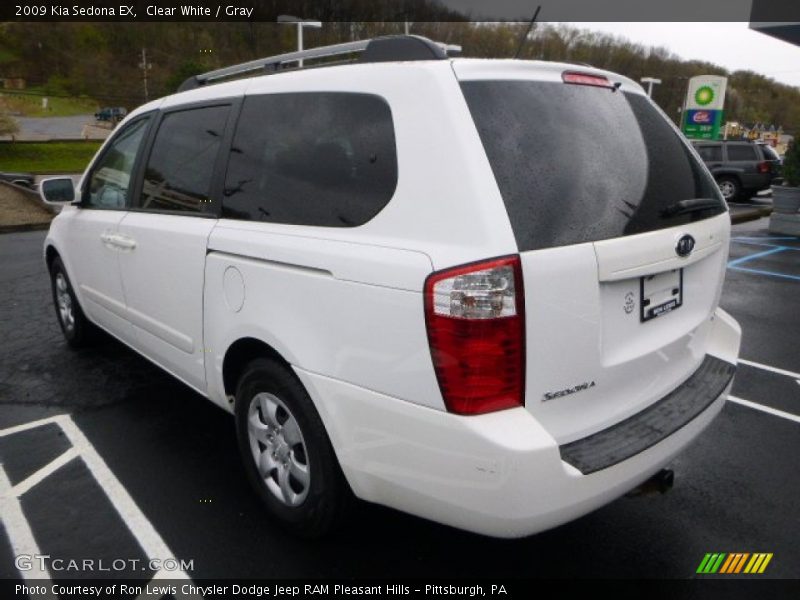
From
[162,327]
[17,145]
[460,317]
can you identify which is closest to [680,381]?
[460,317]

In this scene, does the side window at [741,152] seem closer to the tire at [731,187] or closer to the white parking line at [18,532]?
the tire at [731,187]

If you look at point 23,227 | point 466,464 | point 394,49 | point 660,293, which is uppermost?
point 394,49

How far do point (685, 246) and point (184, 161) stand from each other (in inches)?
94.4

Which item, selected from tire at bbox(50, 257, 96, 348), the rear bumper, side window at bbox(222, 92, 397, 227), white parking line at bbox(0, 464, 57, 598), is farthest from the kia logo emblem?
tire at bbox(50, 257, 96, 348)

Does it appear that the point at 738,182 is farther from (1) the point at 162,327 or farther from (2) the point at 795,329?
(1) the point at 162,327

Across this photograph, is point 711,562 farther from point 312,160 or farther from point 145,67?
point 145,67

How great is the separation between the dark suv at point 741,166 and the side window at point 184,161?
17409 millimetres

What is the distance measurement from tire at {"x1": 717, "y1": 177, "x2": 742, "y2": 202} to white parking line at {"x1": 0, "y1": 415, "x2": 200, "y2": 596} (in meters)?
18.7

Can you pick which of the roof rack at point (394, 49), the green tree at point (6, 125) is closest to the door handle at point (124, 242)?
the roof rack at point (394, 49)

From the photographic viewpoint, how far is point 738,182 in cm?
1734

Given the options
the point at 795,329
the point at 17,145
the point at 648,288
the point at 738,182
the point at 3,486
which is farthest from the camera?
the point at 17,145

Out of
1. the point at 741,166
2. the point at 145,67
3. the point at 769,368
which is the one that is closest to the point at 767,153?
the point at 741,166

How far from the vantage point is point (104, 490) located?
9.20ft

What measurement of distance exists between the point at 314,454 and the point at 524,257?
110 cm
